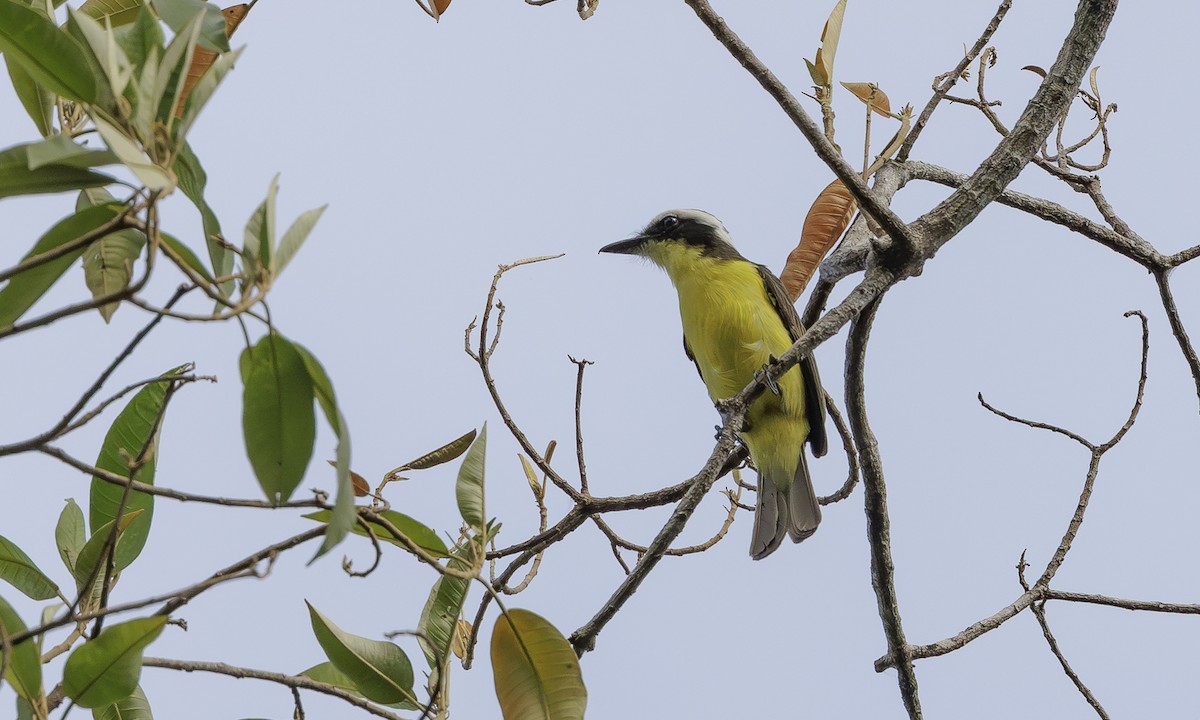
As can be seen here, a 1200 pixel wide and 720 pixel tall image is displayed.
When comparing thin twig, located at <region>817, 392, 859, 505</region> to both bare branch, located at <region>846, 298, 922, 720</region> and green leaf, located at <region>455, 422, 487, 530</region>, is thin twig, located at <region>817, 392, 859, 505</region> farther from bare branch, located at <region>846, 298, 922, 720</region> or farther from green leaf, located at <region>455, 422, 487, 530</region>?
green leaf, located at <region>455, 422, 487, 530</region>

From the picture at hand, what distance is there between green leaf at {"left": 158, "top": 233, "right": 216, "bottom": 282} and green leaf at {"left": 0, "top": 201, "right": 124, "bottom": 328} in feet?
0.55

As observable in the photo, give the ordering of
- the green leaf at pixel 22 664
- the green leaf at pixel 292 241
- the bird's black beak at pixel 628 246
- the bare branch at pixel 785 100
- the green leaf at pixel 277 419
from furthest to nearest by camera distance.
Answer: the bird's black beak at pixel 628 246
the bare branch at pixel 785 100
the green leaf at pixel 22 664
the green leaf at pixel 277 419
the green leaf at pixel 292 241

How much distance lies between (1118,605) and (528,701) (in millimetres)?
1739

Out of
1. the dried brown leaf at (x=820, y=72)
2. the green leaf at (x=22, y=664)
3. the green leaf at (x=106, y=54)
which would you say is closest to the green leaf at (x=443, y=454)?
the green leaf at (x=22, y=664)

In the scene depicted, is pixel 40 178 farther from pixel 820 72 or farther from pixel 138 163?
pixel 820 72

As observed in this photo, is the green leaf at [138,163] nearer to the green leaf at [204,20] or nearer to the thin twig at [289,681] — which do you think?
the green leaf at [204,20]

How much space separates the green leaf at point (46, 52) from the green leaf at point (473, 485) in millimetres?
803

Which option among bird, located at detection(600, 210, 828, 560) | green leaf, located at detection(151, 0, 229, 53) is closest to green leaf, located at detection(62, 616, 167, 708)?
green leaf, located at detection(151, 0, 229, 53)

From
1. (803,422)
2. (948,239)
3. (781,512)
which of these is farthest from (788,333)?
(948,239)

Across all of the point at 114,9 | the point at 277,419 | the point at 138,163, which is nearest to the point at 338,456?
the point at 277,419

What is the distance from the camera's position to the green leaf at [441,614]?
198cm

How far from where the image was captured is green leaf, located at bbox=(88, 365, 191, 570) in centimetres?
199

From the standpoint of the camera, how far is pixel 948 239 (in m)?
2.88

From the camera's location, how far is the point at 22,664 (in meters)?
1.57
